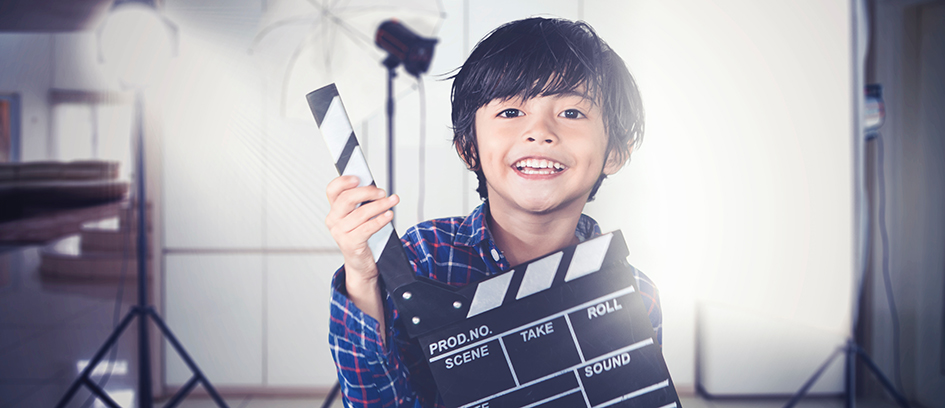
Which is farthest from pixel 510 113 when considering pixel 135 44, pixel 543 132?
pixel 135 44

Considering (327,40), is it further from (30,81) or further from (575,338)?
(30,81)

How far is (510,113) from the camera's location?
36 cm

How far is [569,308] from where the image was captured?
1.25 feet

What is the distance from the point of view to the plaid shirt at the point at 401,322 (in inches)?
15.6

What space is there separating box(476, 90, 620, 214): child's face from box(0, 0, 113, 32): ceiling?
3.32 feet

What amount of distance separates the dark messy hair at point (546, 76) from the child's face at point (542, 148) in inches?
0.4

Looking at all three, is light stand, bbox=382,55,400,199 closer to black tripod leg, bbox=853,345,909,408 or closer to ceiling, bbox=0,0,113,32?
ceiling, bbox=0,0,113,32

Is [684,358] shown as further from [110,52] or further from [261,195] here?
[110,52]

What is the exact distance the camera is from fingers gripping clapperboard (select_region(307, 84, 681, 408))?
0.37m

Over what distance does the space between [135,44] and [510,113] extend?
2.93ft

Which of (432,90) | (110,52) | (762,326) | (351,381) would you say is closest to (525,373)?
(351,381)

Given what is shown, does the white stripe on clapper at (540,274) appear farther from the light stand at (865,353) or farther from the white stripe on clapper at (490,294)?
the light stand at (865,353)

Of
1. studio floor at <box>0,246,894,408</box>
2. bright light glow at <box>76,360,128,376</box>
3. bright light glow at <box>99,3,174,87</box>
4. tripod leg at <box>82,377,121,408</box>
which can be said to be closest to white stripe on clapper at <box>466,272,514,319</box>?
bright light glow at <box>99,3,174,87</box>

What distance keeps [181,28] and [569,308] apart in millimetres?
790
